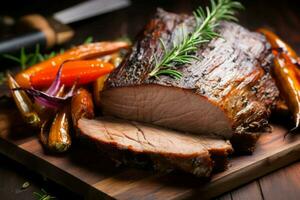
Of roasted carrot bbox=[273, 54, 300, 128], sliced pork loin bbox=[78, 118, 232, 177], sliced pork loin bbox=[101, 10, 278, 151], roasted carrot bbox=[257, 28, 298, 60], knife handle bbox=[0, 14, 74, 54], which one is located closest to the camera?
sliced pork loin bbox=[78, 118, 232, 177]

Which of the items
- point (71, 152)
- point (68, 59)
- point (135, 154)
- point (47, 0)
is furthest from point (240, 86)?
point (47, 0)

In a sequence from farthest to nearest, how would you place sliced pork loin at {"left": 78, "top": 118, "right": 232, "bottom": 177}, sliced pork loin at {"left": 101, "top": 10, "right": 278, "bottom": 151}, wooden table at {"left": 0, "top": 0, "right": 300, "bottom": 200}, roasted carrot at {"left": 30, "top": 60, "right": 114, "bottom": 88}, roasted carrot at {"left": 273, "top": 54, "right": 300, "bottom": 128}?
wooden table at {"left": 0, "top": 0, "right": 300, "bottom": 200}, roasted carrot at {"left": 30, "top": 60, "right": 114, "bottom": 88}, roasted carrot at {"left": 273, "top": 54, "right": 300, "bottom": 128}, sliced pork loin at {"left": 101, "top": 10, "right": 278, "bottom": 151}, sliced pork loin at {"left": 78, "top": 118, "right": 232, "bottom": 177}

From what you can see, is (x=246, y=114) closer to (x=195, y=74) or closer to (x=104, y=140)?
(x=195, y=74)

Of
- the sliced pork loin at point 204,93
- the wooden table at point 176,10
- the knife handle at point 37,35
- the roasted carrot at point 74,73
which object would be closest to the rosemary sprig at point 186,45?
the sliced pork loin at point 204,93

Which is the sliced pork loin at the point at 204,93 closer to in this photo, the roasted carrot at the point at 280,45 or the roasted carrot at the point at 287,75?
the roasted carrot at the point at 287,75

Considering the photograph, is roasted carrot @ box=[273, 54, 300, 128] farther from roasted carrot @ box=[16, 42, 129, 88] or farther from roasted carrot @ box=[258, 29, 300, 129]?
roasted carrot @ box=[16, 42, 129, 88]

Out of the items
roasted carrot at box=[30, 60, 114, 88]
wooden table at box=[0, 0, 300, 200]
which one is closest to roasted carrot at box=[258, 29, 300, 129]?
wooden table at box=[0, 0, 300, 200]
